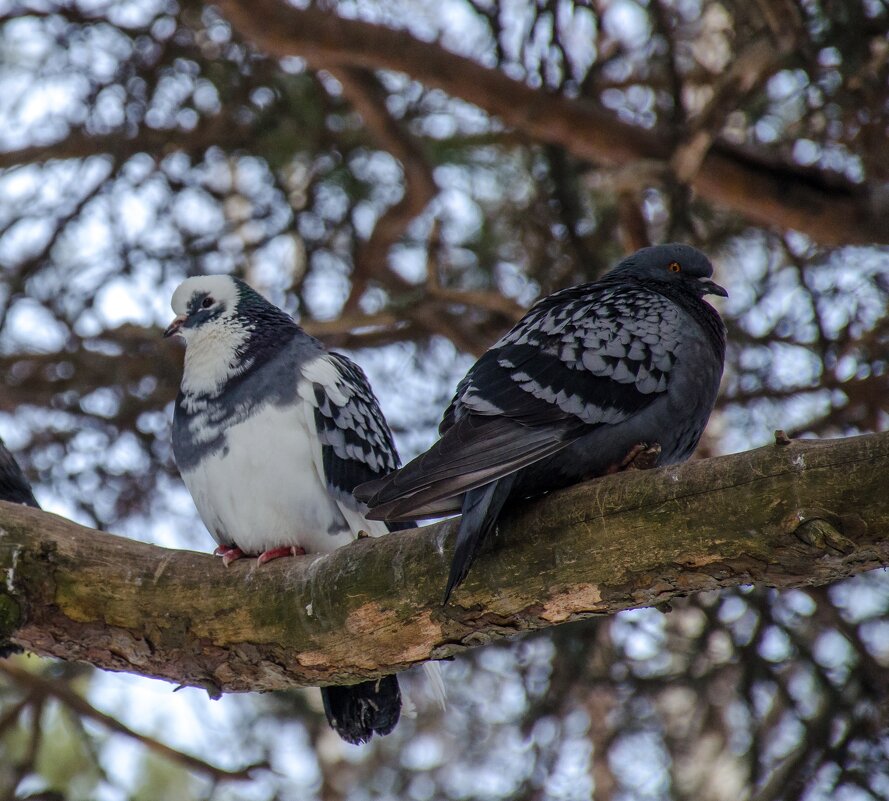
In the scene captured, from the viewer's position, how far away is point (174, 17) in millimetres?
6469

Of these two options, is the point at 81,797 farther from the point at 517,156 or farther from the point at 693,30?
the point at 693,30

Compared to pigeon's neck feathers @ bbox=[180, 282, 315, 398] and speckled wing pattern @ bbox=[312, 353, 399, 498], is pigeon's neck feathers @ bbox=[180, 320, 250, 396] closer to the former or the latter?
pigeon's neck feathers @ bbox=[180, 282, 315, 398]

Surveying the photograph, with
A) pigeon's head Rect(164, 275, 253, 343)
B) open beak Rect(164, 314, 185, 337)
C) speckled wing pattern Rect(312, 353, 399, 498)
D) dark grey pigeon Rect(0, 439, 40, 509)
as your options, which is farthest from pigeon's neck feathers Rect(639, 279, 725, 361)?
dark grey pigeon Rect(0, 439, 40, 509)

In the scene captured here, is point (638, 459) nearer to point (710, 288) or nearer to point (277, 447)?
point (710, 288)

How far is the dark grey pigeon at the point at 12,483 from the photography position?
4996 millimetres

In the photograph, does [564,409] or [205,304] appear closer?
[564,409]

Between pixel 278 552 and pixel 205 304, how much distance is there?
124cm

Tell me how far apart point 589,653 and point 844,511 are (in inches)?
135

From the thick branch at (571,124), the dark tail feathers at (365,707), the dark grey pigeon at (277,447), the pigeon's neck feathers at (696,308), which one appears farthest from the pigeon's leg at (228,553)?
the thick branch at (571,124)

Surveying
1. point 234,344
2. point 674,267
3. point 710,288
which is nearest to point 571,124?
point 674,267

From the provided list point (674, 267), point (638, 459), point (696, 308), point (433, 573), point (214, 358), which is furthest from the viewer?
point (214, 358)

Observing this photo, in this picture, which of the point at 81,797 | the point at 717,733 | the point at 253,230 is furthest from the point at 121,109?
the point at 717,733

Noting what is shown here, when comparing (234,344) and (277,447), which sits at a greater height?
(234,344)

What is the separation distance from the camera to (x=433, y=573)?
10.8ft
